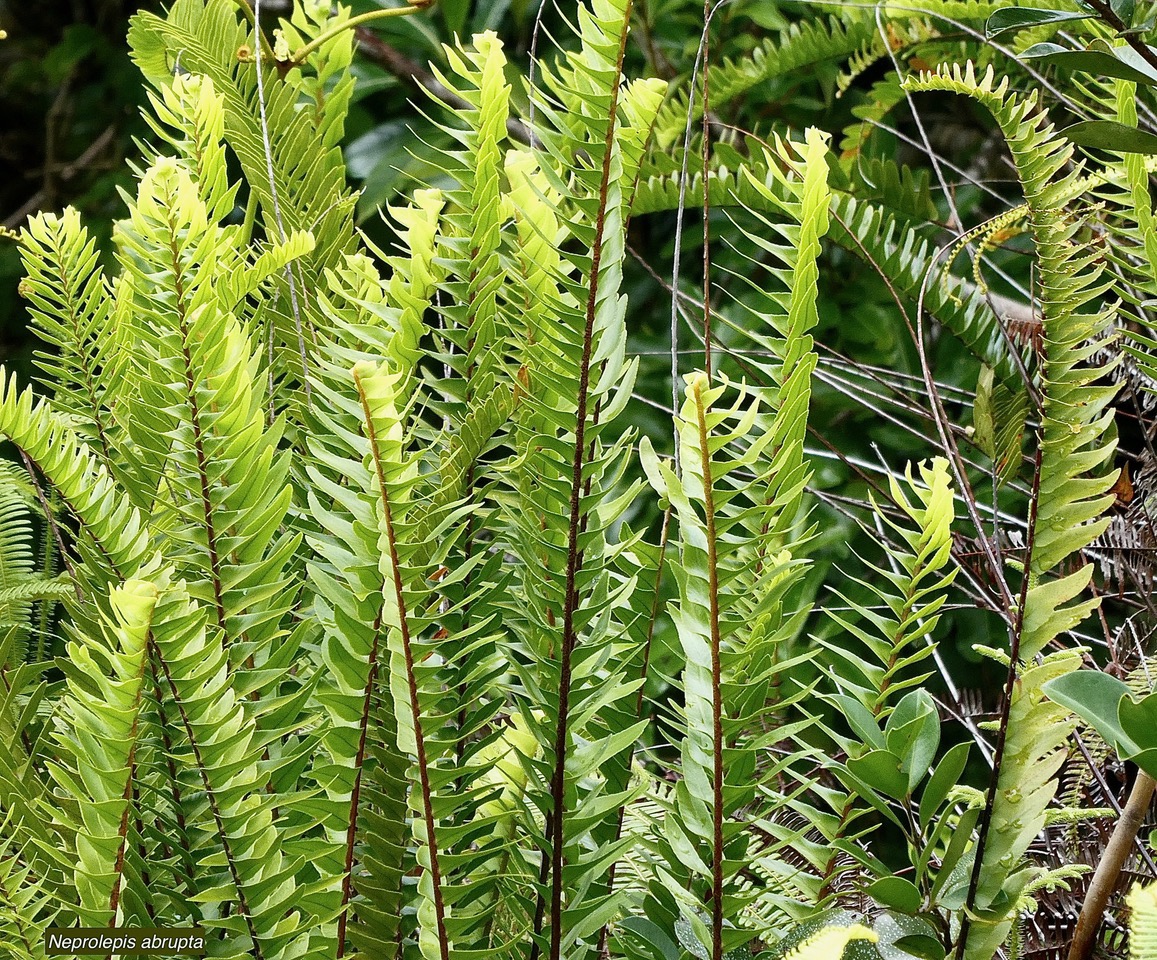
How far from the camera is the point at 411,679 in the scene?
0.95 ft

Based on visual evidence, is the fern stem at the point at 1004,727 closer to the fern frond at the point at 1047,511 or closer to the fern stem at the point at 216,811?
the fern frond at the point at 1047,511

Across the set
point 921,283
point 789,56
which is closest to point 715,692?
point 921,283

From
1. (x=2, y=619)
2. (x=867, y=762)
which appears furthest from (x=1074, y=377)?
(x=2, y=619)

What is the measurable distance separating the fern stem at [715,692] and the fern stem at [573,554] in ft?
0.14

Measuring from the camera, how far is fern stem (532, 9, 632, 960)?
0.31 metres

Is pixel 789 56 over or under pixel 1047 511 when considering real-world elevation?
over

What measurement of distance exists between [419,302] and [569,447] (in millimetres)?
66

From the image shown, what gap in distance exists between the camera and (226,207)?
1.23ft

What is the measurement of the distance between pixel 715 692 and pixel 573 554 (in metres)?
0.06

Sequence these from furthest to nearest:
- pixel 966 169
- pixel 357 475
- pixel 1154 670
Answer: pixel 966 169 < pixel 1154 670 < pixel 357 475

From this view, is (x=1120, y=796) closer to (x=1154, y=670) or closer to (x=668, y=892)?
(x=1154, y=670)

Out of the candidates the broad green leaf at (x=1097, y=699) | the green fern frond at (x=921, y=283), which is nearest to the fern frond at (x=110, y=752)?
the broad green leaf at (x=1097, y=699)

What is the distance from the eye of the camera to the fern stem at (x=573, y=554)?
314 millimetres

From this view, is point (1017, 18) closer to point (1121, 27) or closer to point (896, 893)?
point (1121, 27)
